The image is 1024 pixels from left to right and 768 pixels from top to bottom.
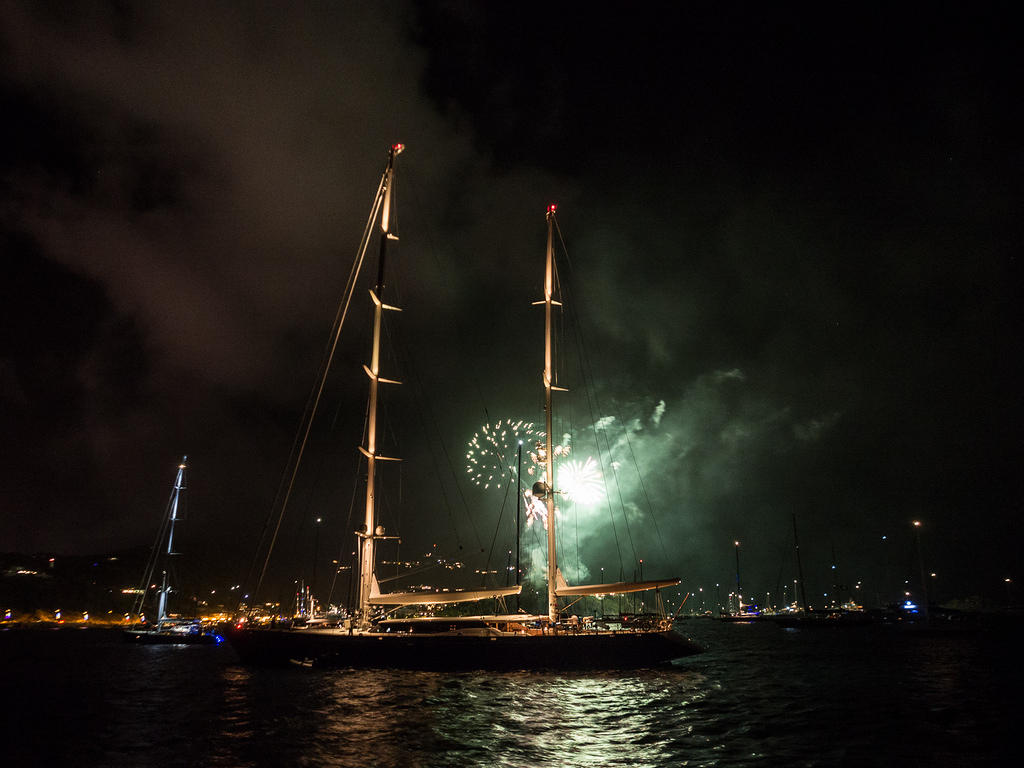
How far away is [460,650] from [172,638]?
2392 inches

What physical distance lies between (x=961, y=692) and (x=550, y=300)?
108 ft

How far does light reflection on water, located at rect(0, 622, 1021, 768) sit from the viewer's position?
18719 millimetres

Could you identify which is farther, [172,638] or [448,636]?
[172,638]

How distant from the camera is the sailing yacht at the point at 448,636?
36.6 meters

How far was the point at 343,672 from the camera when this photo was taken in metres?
37.5

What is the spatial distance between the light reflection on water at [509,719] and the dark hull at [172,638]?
40262 mm

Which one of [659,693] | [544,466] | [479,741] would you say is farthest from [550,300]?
[479,741]

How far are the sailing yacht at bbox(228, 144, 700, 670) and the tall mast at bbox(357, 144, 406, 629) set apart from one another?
0.06 meters

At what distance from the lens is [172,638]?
262 feet

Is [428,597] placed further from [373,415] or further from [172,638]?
[172,638]

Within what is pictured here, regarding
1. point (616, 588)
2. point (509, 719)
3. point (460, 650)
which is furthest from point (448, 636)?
point (509, 719)

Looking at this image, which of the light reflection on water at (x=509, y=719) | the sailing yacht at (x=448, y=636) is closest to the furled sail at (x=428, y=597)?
the sailing yacht at (x=448, y=636)

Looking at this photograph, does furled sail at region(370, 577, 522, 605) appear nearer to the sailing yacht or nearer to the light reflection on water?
the sailing yacht

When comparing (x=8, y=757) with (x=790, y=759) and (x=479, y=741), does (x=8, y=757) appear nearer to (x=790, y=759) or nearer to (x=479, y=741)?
(x=479, y=741)
